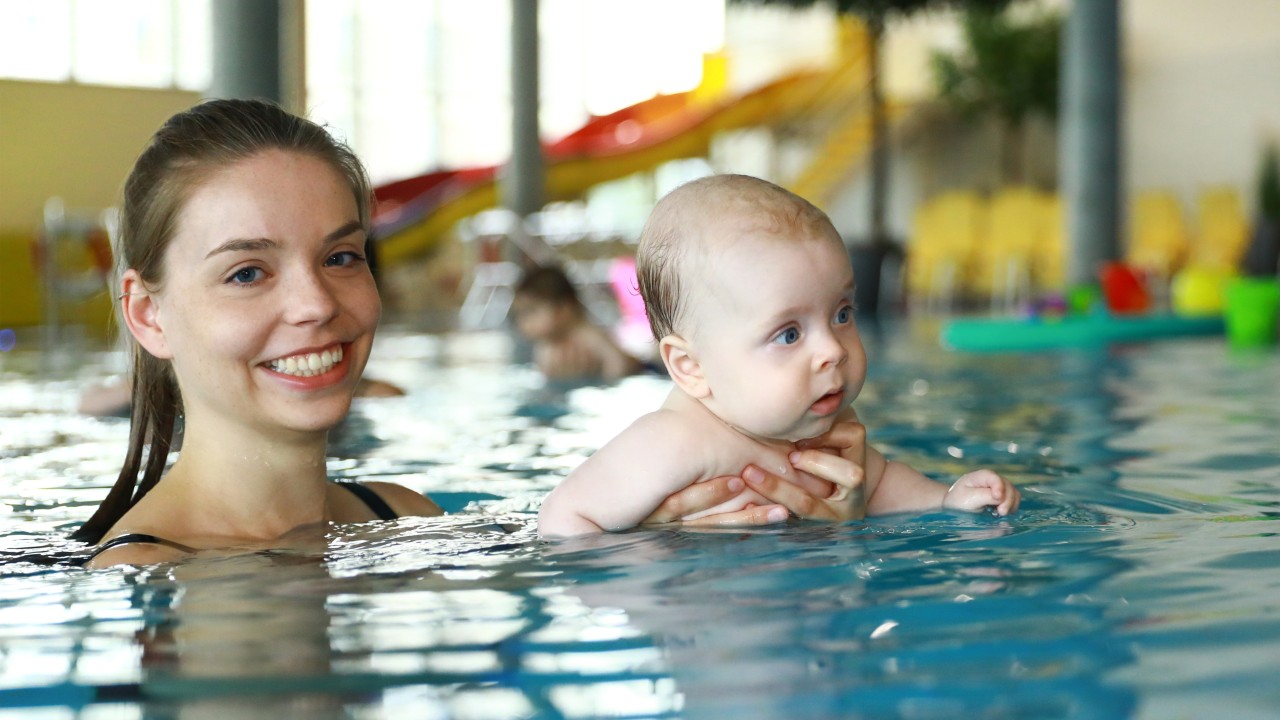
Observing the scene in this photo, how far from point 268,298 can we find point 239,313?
5 cm

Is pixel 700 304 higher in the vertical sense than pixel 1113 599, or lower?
higher

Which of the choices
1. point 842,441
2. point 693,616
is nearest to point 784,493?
point 842,441

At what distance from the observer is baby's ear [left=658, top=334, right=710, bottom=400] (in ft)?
7.92

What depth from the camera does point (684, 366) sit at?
7.97 feet

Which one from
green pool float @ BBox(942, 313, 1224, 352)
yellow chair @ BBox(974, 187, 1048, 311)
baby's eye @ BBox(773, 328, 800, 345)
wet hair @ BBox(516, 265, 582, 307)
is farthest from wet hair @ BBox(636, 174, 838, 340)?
yellow chair @ BBox(974, 187, 1048, 311)

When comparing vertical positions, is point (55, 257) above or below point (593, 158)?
below

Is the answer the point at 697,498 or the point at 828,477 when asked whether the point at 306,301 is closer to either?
the point at 697,498

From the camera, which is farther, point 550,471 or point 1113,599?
point 550,471

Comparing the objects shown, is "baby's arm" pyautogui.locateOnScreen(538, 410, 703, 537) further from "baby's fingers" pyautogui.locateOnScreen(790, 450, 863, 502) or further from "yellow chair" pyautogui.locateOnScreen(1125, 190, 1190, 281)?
"yellow chair" pyautogui.locateOnScreen(1125, 190, 1190, 281)

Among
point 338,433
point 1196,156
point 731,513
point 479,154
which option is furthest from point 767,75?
point 731,513

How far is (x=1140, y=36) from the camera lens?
61.3 feet

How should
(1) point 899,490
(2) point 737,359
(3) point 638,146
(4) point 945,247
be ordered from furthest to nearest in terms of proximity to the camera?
(3) point 638,146
(4) point 945,247
(1) point 899,490
(2) point 737,359

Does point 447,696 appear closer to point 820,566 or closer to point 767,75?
point 820,566

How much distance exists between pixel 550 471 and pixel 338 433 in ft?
4.23
